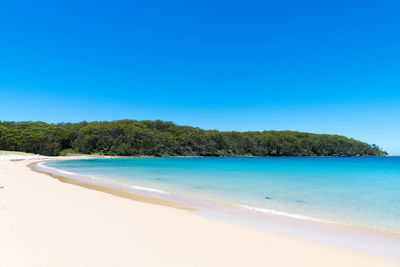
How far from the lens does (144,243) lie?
167 inches

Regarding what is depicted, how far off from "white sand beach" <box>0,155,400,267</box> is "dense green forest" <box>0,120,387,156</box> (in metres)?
A: 74.9

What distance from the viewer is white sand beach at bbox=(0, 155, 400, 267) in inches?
140

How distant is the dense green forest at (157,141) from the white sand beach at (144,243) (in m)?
74.9

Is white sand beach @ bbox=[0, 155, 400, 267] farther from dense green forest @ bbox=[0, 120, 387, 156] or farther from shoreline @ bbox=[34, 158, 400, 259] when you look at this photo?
dense green forest @ bbox=[0, 120, 387, 156]

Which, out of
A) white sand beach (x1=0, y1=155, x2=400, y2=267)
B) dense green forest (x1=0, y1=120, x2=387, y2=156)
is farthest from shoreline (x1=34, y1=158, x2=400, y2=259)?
dense green forest (x1=0, y1=120, x2=387, y2=156)

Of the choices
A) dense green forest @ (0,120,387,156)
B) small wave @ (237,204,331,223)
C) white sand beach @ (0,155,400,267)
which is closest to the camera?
white sand beach @ (0,155,400,267)

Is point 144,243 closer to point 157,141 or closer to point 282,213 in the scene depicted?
point 282,213

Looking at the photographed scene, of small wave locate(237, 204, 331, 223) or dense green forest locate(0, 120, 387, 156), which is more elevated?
dense green forest locate(0, 120, 387, 156)

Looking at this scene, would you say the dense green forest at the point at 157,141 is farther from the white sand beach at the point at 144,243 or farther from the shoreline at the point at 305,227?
the shoreline at the point at 305,227

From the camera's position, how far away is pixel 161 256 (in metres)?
3.72

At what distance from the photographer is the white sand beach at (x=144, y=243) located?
3.55 m

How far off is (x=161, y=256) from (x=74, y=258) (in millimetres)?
1245

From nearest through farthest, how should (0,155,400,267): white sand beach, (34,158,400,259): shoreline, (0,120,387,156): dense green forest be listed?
(0,155,400,267): white sand beach
(34,158,400,259): shoreline
(0,120,387,156): dense green forest

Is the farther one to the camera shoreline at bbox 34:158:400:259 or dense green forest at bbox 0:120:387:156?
dense green forest at bbox 0:120:387:156
